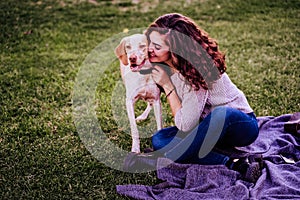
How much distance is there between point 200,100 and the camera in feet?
10.4

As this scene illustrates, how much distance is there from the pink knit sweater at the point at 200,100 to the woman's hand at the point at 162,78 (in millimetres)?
42

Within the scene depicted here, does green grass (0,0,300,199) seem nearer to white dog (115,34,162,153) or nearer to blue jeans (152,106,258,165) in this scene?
blue jeans (152,106,258,165)

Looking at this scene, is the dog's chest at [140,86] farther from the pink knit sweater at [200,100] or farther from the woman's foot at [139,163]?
the woman's foot at [139,163]

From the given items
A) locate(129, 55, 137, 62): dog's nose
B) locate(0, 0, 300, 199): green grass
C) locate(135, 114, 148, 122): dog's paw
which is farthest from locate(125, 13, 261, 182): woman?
locate(135, 114, 148, 122): dog's paw

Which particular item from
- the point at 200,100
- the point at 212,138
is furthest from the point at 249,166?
the point at 200,100

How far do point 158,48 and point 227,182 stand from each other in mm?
1144

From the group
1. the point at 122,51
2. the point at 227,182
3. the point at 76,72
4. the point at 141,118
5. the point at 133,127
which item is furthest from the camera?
the point at 76,72

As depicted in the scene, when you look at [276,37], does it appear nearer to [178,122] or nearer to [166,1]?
[166,1]

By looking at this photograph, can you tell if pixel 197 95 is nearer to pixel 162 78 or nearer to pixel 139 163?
pixel 162 78

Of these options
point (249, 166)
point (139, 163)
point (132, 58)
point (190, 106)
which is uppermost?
point (132, 58)

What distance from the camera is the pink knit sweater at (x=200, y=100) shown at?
315 centimetres

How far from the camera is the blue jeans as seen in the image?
122 inches

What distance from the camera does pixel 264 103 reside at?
14.3ft

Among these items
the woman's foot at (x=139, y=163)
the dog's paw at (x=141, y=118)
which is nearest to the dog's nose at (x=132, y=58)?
the woman's foot at (x=139, y=163)
